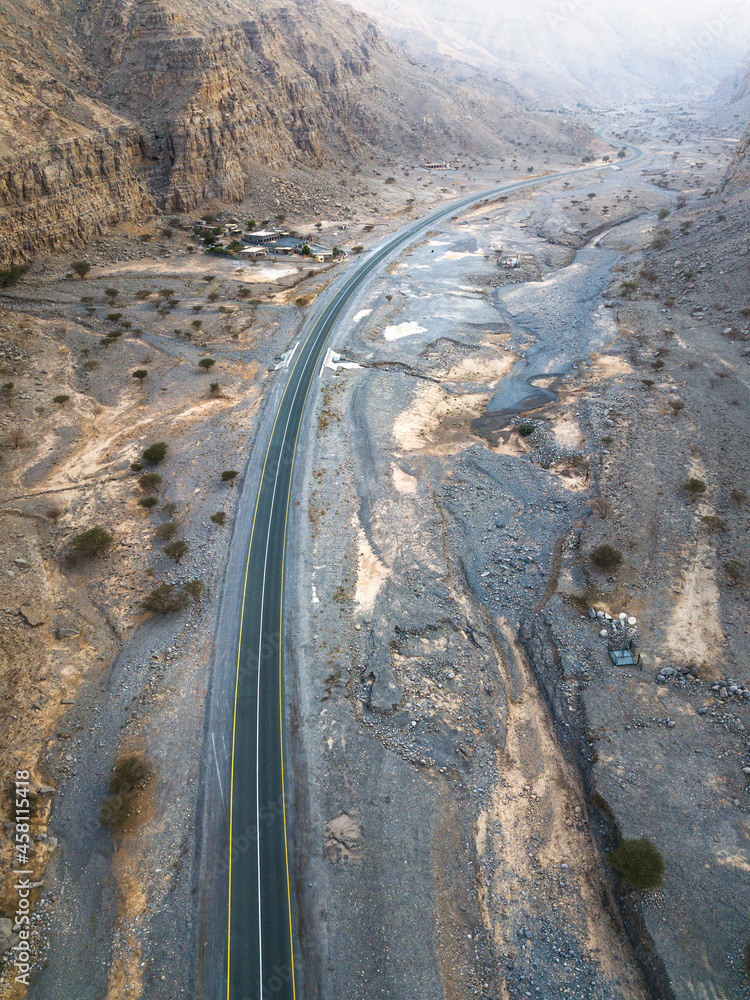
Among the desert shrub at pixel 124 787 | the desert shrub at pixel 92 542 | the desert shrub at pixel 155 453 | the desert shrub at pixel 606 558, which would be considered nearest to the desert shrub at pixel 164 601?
the desert shrub at pixel 92 542

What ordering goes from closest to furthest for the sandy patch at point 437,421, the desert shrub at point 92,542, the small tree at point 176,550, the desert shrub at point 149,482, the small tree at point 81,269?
1. the desert shrub at point 92,542
2. the small tree at point 176,550
3. the desert shrub at point 149,482
4. the sandy patch at point 437,421
5. the small tree at point 81,269

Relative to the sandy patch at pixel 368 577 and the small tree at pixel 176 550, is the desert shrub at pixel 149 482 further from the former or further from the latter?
the sandy patch at pixel 368 577

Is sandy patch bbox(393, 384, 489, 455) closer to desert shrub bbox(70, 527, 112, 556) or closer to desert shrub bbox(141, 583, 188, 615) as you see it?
desert shrub bbox(141, 583, 188, 615)

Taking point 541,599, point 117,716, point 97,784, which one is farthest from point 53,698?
point 541,599

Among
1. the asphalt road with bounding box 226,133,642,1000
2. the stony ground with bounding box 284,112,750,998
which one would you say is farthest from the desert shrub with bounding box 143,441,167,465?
the stony ground with bounding box 284,112,750,998

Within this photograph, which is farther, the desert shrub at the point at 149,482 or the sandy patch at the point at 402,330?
the sandy patch at the point at 402,330

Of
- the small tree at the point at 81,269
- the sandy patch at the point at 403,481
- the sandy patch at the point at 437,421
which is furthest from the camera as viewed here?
the small tree at the point at 81,269

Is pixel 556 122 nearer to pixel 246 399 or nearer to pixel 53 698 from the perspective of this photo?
pixel 246 399

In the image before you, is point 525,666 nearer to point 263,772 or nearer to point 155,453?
point 263,772
